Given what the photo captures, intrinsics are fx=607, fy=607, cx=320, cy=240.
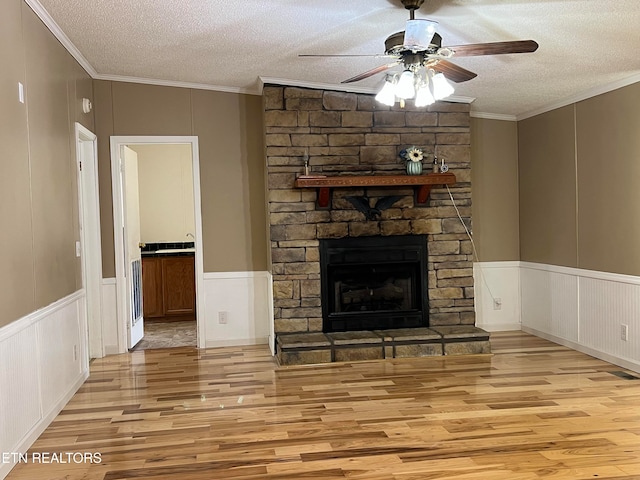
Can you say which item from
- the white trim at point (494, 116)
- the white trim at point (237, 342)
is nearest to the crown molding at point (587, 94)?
the white trim at point (494, 116)

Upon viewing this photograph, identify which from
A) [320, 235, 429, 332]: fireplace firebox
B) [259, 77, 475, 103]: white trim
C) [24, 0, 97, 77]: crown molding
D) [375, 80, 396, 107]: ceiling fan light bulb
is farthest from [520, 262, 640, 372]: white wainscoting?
[24, 0, 97, 77]: crown molding

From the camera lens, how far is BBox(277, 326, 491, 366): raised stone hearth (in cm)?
521

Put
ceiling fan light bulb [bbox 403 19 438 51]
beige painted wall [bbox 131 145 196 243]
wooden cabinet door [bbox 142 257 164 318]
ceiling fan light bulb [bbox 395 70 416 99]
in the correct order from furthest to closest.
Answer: beige painted wall [bbox 131 145 196 243]
wooden cabinet door [bbox 142 257 164 318]
ceiling fan light bulb [bbox 395 70 416 99]
ceiling fan light bulb [bbox 403 19 438 51]

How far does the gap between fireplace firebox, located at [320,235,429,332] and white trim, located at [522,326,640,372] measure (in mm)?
1272

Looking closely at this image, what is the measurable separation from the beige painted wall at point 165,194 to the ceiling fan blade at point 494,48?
5.68 m

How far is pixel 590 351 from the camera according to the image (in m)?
5.36

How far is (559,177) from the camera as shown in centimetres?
576

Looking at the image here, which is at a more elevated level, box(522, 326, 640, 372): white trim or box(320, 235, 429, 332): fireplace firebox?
box(320, 235, 429, 332): fireplace firebox

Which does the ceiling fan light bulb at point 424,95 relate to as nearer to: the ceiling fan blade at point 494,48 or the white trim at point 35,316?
the ceiling fan blade at point 494,48

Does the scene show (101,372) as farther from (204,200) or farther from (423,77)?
(423,77)

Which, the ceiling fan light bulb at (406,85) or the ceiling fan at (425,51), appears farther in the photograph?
the ceiling fan light bulb at (406,85)

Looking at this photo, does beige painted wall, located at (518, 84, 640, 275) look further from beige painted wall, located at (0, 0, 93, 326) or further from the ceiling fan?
beige painted wall, located at (0, 0, 93, 326)

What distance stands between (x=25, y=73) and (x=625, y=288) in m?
4.61

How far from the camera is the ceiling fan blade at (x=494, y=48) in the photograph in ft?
10.0
